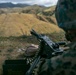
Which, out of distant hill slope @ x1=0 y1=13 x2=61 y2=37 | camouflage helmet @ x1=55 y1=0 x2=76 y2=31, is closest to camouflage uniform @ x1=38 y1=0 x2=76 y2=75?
camouflage helmet @ x1=55 y1=0 x2=76 y2=31

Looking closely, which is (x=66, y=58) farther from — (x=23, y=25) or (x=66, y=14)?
(x=23, y=25)

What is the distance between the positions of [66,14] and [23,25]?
4529 centimetres

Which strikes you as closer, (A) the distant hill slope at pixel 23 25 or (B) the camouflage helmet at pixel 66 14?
(B) the camouflage helmet at pixel 66 14

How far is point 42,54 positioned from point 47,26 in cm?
4033

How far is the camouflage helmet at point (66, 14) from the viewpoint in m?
1.69

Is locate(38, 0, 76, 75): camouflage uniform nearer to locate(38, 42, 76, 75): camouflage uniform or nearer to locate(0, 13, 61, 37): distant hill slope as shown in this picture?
locate(38, 42, 76, 75): camouflage uniform

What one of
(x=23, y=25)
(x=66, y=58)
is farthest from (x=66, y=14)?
(x=23, y=25)

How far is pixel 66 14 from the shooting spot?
5.65ft

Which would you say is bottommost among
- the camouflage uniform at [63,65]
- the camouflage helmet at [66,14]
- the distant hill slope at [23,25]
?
the distant hill slope at [23,25]

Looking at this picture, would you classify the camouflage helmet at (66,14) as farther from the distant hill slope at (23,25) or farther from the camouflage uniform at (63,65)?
the distant hill slope at (23,25)

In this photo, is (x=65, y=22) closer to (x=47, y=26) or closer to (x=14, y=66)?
(x=14, y=66)

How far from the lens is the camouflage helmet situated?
1.69 meters

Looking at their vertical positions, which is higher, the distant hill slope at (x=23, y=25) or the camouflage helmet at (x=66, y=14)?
the camouflage helmet at (x=66, y=14)

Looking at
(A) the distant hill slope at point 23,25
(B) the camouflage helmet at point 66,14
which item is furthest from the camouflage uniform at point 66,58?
(A) the distant hill slope at point 23,25
